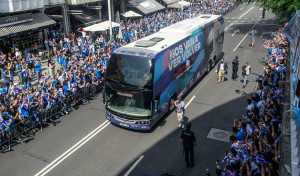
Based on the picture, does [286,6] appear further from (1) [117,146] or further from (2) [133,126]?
(1) [117,146]

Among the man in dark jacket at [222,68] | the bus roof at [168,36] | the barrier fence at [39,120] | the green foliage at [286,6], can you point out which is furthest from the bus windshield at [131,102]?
the green foliage at [286,6]

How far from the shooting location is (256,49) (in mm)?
28594

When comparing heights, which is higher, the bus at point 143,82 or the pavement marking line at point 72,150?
the bus at point 143,82

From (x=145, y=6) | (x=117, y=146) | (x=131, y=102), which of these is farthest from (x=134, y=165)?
(x=145, y=6)

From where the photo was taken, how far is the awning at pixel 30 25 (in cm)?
2017

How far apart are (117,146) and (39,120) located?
13.9 feet

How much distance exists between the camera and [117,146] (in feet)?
39.8

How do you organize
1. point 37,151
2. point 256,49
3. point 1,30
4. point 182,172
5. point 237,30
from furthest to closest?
point 237,30
point 256,49
point 1,30
point 37,151
point 182,172

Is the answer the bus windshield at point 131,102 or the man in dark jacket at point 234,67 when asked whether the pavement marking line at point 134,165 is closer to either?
the bus windshield at point 131,102

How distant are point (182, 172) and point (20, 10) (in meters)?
17.8

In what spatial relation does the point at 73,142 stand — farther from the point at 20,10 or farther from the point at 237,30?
the point at 237,30

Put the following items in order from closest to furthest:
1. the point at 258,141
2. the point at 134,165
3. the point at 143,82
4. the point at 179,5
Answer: the point at 258,141 → the point at 134,165 → the point at 143,82 → the point at 179,5

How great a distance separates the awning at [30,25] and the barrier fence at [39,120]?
7992 millimetres

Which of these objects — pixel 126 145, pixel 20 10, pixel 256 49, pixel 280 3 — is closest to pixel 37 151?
pixel 126 145
